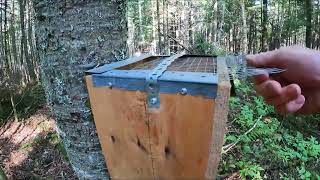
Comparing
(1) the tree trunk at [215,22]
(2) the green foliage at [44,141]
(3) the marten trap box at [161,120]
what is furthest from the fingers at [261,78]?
(1) the tree trunk at [215,22]

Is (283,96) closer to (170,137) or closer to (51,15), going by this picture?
(170,137)

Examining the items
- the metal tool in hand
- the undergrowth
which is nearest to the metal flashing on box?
the metal tool in hand

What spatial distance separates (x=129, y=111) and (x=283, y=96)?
25.8 inches

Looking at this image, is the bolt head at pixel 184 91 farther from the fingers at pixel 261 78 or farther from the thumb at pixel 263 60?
the thumb at pixel 263 60

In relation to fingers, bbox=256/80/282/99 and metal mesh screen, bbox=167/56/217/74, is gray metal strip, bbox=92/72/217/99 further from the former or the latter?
fingers, bbox=256/80/282/99

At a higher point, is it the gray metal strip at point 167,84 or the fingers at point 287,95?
the gray metal strip at point 167,84

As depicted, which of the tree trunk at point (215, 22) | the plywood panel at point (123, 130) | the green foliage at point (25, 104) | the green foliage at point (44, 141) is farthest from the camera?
the tree trunk at point (215, 22)

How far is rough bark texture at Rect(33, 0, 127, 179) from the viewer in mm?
1552

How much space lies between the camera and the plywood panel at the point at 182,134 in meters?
0.97

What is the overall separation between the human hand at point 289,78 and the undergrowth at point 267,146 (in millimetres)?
3835

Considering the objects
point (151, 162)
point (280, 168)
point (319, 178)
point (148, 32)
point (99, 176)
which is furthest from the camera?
point (148, 32)

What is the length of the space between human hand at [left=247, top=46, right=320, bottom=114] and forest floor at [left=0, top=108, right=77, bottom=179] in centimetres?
531

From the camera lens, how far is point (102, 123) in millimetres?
1225

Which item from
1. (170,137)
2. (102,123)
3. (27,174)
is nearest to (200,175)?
(170,137)
